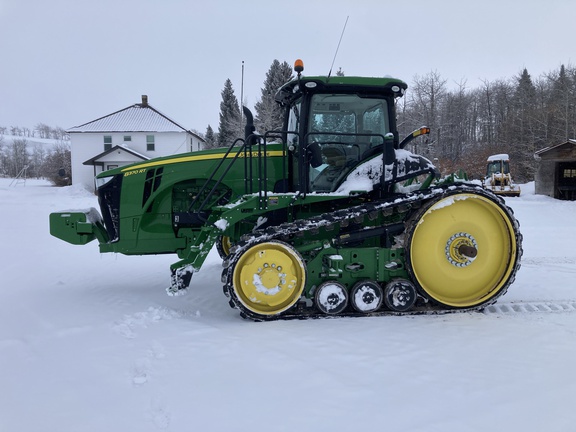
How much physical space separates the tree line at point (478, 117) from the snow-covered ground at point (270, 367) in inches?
1013

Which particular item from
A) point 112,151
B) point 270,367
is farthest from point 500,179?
point 270,367

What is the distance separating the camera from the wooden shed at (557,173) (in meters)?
25.6

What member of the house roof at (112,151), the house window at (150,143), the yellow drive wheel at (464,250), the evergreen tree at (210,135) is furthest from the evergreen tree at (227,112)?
the yellow drive wheel at (464,250)

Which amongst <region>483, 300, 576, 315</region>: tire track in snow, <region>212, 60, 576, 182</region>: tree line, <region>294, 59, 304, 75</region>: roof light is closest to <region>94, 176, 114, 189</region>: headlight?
<region>294, 59, 304, 75</region>: roof light

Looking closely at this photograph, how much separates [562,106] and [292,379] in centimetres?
5281

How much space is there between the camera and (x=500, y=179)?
3012cm

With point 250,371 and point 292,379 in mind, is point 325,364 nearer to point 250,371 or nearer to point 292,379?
point 292,379

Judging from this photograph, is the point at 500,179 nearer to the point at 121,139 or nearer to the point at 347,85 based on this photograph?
the point at 347,85

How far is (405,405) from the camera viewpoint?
329cm

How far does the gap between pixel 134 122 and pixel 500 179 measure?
96.9ft

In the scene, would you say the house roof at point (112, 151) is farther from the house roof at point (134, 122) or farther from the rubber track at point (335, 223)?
the rubber track at point (335, 223)

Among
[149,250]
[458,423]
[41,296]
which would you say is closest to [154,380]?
[458,423]

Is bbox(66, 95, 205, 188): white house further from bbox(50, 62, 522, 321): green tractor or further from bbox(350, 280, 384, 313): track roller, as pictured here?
bbox(350, 280, 384, 313): track roller

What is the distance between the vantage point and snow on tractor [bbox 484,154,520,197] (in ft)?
93.8
